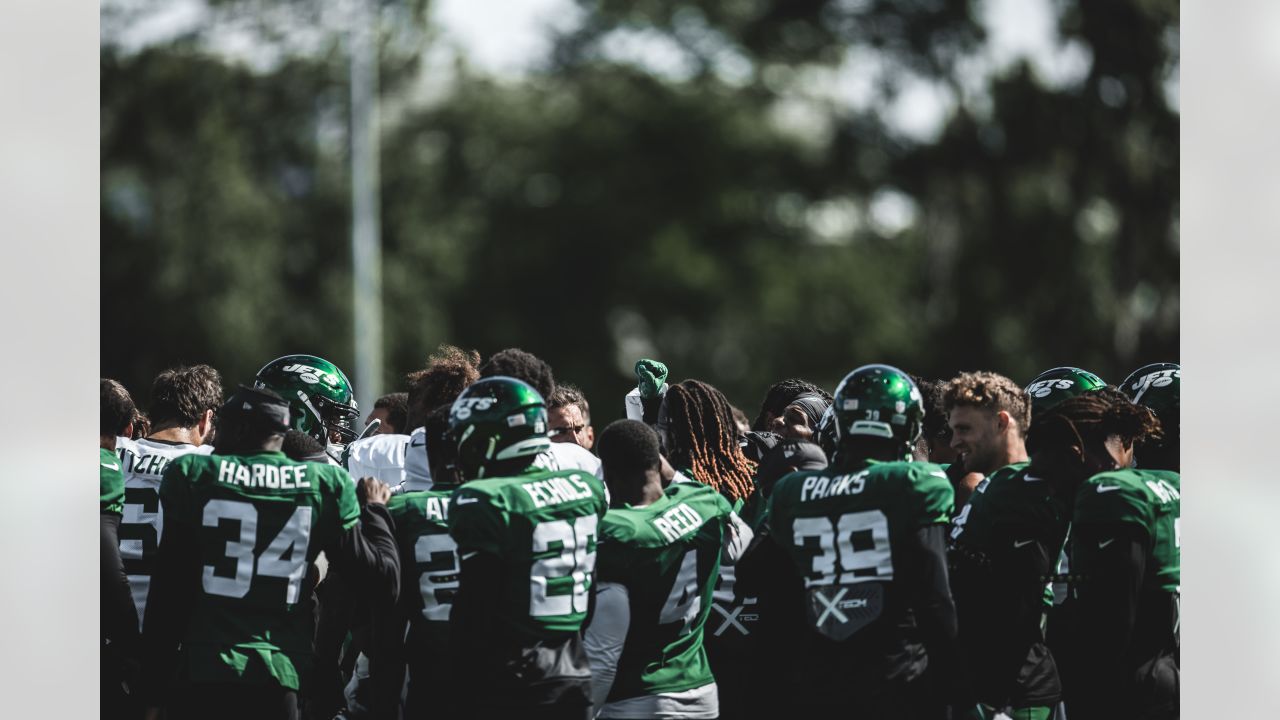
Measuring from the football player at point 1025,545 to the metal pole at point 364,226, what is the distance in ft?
72.8

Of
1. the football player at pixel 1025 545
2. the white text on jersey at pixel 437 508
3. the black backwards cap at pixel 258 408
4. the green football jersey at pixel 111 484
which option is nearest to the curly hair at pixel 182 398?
the green football jersey at pixel 111 484

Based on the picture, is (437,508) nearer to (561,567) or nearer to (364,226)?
(561,567)

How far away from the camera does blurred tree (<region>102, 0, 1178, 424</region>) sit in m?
27.2

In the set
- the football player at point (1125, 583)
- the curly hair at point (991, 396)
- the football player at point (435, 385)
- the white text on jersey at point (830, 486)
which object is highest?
the football player at point (435, 385)

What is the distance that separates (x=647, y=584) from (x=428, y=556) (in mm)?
869

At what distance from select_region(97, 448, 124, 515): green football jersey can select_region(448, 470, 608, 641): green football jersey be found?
1.59 m

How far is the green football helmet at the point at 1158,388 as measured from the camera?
265 inches

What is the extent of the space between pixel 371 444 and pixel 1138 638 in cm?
347

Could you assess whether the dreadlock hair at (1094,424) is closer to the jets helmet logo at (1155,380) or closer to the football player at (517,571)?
the jets helmet logo at (1155,380)

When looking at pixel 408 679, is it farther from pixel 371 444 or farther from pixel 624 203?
pixel 624 203

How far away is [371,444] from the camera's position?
7238 mm

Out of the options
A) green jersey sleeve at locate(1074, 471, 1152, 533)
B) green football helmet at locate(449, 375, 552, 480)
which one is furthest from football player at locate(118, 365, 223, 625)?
green jersey sleeve at locate(1074, 471, 1152, 533)

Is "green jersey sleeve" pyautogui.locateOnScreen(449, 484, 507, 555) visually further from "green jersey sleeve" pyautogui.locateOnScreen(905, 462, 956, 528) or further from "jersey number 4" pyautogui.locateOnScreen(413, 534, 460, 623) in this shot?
"green jersey sleeve" pyautogui.locateOnScreen(905, 462, 956, 528)

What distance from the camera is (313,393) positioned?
23.1 feet
